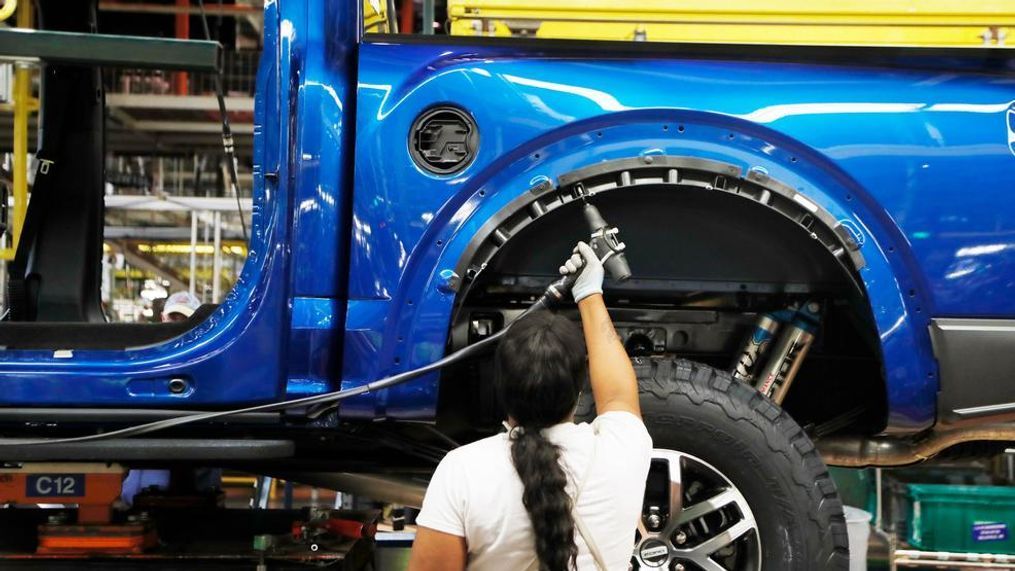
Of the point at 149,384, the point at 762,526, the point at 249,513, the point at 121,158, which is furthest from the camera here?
the point at 121,158

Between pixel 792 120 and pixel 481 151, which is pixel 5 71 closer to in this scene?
pixel 481 151

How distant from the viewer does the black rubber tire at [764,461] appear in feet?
9.10

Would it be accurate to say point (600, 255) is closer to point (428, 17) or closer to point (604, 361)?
point (604, 361)

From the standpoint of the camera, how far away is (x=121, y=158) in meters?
10.4

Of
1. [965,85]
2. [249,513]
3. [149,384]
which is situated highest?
[965,85]

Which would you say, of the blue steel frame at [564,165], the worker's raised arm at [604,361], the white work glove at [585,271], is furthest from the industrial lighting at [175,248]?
the worker's raised arm at [604,361]

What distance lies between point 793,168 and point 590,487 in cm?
125

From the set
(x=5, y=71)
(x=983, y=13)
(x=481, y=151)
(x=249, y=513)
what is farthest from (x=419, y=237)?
(x=5, y=71)

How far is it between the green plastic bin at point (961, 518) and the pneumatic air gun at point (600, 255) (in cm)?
330

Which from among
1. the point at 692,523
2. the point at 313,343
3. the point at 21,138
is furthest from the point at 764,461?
the point at 21,138

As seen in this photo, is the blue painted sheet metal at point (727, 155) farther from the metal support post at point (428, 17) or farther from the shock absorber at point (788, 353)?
the metal support post at point (428, 17)

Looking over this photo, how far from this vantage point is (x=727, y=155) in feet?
9.16

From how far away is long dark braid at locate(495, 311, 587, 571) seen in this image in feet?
6.00

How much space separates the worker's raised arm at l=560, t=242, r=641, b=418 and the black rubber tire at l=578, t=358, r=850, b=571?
420 mm
